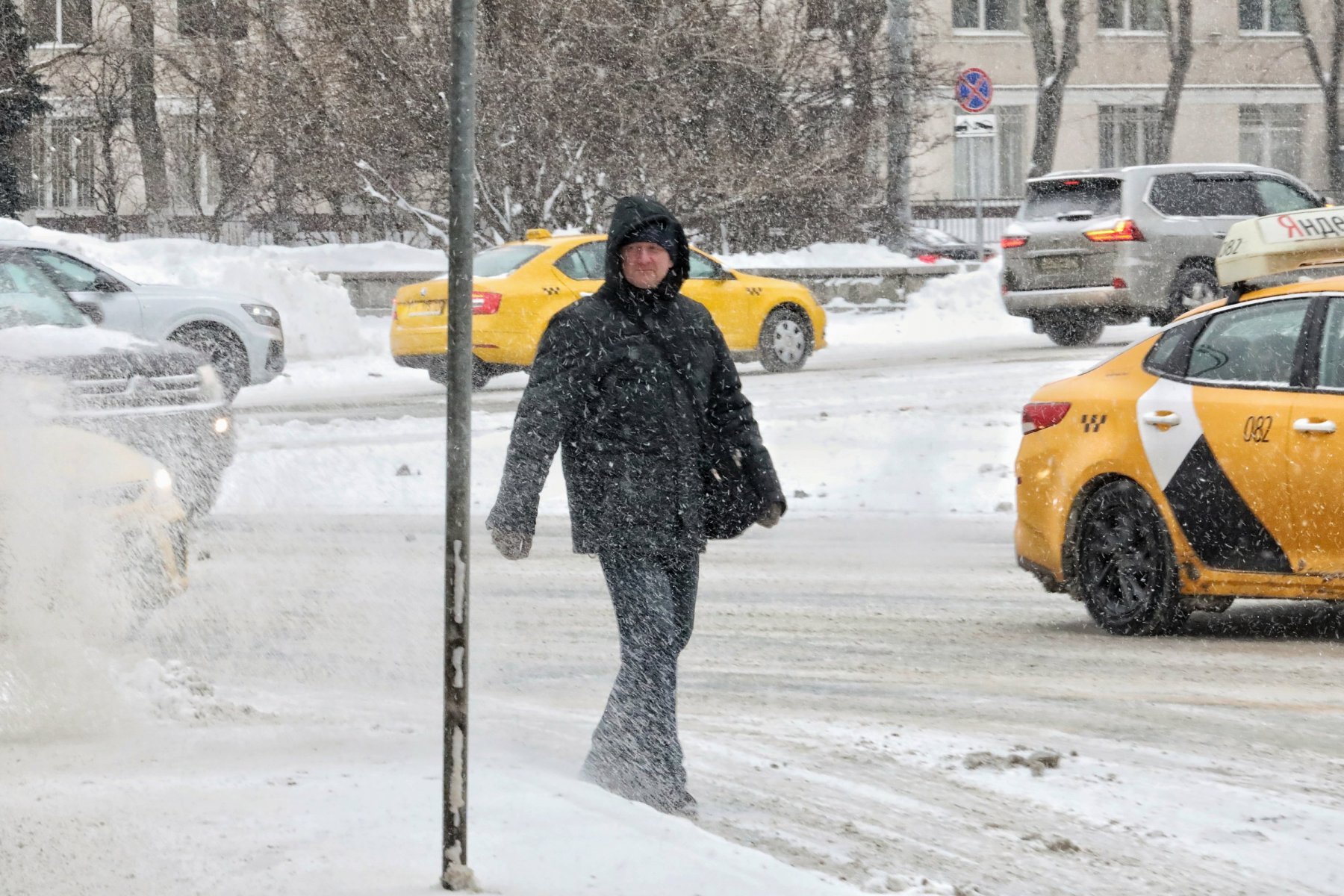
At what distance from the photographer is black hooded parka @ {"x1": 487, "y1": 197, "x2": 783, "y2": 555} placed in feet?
17.5

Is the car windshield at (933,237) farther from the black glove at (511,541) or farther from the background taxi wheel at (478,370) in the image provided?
the black glove at (511,541)

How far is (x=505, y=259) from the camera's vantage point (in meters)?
18.5

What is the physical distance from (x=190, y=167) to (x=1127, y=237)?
21.7 metres

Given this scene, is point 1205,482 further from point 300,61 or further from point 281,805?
point 300,61

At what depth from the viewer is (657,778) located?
5.40m

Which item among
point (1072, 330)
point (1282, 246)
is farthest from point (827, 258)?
point (1282, 246)

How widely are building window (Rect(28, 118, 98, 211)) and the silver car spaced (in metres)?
21.8

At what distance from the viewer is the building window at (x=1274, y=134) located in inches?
1971

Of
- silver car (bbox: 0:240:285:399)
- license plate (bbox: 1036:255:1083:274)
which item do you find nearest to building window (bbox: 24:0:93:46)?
silver car (bbox: 0:240:285:399)

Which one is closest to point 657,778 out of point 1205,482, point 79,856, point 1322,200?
point 79,856

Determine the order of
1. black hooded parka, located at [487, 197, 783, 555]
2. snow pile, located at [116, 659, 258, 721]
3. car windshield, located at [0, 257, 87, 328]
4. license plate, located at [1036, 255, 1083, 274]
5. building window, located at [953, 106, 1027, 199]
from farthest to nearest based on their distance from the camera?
building window, located at [953, 106, 1027, 199] < license plate, located at [1036, 255, 1083, 274] < car windshield, located at [0, 257, 87, 328] < snow pile, located at [116, 659, 258, 721] < black hooded parka, located at [487, 197, 783, 555]

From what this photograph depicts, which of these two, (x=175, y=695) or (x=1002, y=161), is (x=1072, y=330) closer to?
(x=175, y=695)

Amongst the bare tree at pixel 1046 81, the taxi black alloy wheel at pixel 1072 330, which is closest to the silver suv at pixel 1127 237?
the taxi black alloy wheel at pixel 1072 330

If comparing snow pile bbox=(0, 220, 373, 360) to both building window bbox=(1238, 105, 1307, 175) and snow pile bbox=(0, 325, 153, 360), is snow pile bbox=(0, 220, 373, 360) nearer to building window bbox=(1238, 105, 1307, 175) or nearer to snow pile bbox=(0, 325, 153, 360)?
snow pile bbox=(0, 325, 153, 360)
